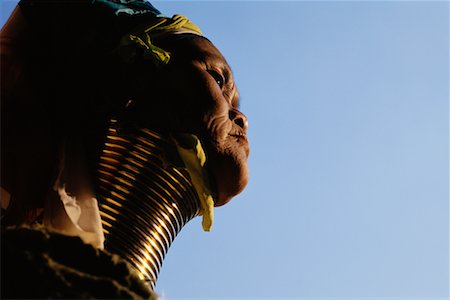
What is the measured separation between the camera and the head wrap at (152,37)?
2.66 meters

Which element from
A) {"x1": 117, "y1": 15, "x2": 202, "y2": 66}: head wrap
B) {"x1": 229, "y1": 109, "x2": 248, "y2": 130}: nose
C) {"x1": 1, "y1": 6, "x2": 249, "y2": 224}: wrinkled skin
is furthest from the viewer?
{"x1": 229, "y1": 109, "x2": 248, "y2": 130}: nose

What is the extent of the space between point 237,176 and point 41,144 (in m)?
0.68

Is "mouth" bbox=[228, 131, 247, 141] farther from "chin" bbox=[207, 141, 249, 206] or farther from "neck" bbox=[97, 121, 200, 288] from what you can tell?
"neck" bbox=[97, 121, 200, 288]

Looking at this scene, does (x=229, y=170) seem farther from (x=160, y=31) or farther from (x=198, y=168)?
(x=160, y=31)

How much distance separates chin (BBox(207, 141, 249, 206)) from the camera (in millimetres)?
2664

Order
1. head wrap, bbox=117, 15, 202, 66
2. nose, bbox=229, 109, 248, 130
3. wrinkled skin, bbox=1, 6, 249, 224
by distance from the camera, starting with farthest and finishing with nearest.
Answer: nose, bbox=229, 109, 248, 130, head wrap, bbox=117, 15, 202, 66, wrinkled skin, bbox=1, 6, 249, 224

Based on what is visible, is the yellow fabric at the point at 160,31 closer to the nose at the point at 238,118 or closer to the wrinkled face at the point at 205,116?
the wrinkled face at the point at 205,116

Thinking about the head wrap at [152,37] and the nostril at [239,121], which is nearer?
the head wrap at [152,37]

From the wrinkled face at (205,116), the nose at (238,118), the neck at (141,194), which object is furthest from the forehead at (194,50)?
the neck at (141,194)

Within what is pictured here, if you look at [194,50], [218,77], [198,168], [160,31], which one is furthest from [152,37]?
[198,168]

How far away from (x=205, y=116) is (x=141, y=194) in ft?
1.18

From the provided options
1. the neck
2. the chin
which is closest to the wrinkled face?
the chin

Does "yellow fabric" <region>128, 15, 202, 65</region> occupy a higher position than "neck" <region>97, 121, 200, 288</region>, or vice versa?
"yellow fabric" <region>128, 15, 202, 65</region>

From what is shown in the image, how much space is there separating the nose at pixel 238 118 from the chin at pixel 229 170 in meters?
0.11
